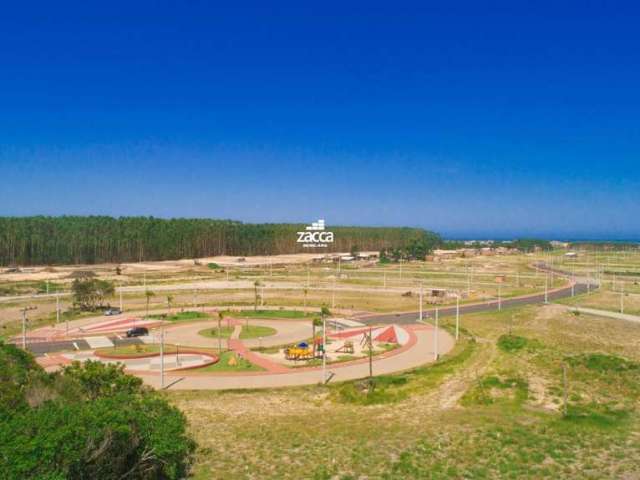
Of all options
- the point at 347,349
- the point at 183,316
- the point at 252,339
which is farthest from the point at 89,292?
the point at 347,349

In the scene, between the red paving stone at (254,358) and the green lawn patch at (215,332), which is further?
the green lawn patch at (215,332)

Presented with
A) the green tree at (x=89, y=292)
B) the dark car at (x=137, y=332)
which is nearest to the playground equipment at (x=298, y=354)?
the dark car at (x=137, y=332)

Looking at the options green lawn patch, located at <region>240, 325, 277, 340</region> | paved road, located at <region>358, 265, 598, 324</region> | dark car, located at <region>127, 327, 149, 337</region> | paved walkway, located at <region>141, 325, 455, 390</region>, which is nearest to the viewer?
paved walkway, located at <region>141, 325, 455, 390</region>

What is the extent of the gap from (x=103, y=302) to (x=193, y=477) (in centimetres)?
6669

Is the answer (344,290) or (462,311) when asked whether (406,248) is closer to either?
(344,290)

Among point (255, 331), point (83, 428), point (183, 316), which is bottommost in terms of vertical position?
point (255, 331)

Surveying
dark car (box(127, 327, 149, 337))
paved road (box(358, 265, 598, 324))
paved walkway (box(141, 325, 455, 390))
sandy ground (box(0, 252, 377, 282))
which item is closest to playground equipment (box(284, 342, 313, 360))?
paved walkway (box(141, 325, 455, 390))

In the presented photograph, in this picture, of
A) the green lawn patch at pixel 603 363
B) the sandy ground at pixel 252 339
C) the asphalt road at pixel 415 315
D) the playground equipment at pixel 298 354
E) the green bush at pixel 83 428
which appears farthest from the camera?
the sandy ground at pixel 252 339

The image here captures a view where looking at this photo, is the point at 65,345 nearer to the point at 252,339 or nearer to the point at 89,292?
the point at 252,339

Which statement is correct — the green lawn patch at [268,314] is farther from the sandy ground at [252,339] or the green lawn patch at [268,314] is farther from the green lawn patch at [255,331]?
the green lawn patch at [255,331]

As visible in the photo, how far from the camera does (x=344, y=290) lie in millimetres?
101938

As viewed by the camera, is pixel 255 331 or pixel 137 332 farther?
pixel 255 331

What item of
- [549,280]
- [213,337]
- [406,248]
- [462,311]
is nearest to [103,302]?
[213,337]

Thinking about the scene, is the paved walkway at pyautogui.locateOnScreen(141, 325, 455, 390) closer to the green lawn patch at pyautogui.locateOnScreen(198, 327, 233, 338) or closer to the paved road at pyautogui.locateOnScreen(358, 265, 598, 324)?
the green lawn patch at pyautogui.locateOnScreen(198, 327, 233, 338)
